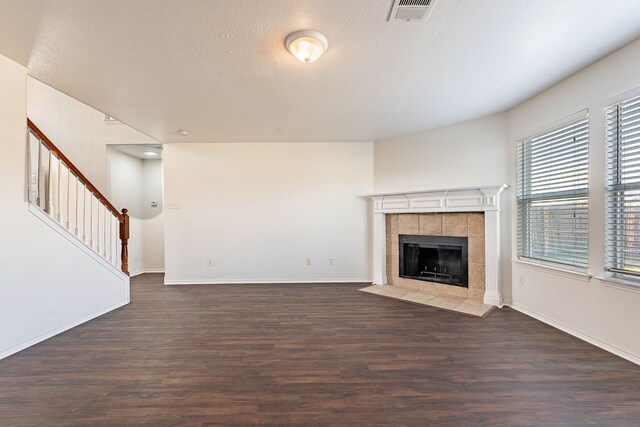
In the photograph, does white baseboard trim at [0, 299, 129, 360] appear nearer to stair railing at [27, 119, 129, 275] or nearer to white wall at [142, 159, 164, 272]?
stair railing at [27, 119, 129, 275]

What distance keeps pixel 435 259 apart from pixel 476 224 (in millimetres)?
872

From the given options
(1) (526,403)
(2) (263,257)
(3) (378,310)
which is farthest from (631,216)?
(2) (263,257)

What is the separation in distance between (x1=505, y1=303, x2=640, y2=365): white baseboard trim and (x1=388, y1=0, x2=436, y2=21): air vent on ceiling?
3.14m

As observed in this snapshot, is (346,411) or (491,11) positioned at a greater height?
(491,11)

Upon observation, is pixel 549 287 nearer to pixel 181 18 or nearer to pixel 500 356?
pixel 500 356

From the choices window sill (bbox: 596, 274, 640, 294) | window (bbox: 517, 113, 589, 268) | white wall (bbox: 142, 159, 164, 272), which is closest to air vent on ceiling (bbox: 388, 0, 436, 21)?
window (bbox: 517, 113, 589, 268)

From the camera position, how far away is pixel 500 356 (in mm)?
2275

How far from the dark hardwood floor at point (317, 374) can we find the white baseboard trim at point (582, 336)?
0.08m

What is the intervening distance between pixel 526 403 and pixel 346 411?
1160 mm

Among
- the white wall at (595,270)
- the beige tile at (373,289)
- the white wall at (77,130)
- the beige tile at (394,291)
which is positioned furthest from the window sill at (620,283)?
the white wall at (77,130)

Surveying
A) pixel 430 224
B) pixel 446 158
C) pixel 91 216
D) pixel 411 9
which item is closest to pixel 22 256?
pixel 91 216

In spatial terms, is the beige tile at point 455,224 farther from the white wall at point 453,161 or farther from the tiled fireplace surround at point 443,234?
the white wall at point 453,161

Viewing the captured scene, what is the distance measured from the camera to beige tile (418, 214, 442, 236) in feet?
13.8

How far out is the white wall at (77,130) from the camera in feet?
13.9
